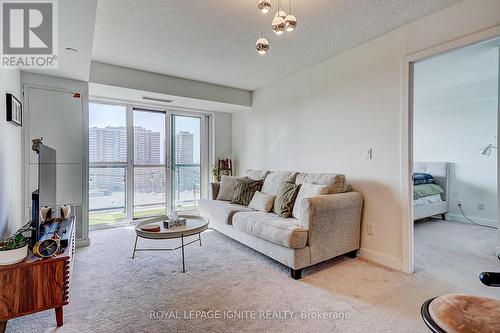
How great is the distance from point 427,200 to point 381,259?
2.41 m

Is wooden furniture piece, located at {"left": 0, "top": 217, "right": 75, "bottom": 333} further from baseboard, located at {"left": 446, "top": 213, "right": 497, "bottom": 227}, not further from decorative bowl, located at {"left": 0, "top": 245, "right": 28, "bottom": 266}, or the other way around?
baseboard, located at {"left": 446, "top": 213, "right": 497, "bottom": 227}

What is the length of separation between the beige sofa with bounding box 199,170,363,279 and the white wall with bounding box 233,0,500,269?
0.86 ft

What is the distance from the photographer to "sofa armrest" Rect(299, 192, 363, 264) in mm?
2441

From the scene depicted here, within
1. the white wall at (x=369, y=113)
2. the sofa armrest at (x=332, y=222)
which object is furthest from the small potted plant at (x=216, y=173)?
the sofa armrest at (x=332, y=222)

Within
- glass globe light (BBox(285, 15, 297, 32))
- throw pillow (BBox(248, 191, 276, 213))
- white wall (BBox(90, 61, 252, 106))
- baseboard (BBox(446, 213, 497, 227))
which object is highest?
white wall (BBox(90, 61, 252, 106))

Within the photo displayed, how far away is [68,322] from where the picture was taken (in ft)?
5.69

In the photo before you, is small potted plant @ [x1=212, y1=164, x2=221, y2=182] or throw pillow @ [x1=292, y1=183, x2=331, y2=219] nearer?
throw pillow @ [x1=292, y1=183, x2=331, y2=219]

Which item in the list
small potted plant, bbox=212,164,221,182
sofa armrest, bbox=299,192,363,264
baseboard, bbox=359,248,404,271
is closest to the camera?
sofa armrest, bbox=299,192,363,264

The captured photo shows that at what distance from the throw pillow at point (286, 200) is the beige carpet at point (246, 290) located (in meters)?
0.58

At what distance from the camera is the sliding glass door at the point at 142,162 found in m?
4.30

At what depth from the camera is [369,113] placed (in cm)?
287

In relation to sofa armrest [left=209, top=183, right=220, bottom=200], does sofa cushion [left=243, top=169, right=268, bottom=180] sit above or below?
above

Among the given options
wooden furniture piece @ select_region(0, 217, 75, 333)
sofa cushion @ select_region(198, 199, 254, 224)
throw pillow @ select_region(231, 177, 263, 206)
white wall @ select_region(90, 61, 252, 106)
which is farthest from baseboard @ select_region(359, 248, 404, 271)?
white wall @ select_region(90, 61, 252, 106)

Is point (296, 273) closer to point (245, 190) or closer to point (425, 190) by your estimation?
point (245, 190)
